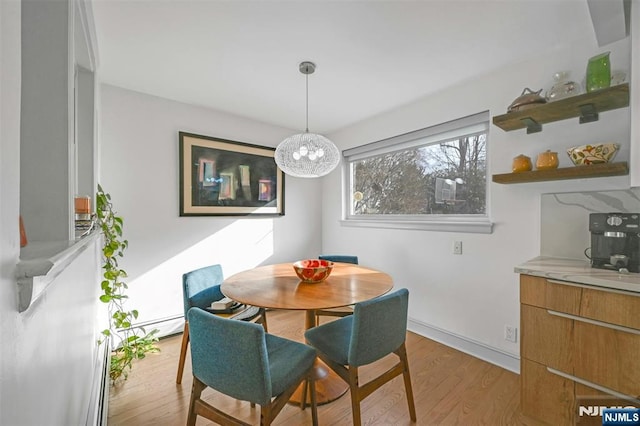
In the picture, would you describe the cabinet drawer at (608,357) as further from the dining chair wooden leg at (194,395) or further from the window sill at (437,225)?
the dining chair wooden leg at (194,395)

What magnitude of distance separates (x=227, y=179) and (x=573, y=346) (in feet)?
9.88

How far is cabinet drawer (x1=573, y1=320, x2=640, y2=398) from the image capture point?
130 cm

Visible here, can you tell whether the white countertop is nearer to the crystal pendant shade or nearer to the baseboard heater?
the crystal pendant shade

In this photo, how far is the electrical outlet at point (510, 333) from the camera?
2078 millimetres

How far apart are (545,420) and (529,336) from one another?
45cm

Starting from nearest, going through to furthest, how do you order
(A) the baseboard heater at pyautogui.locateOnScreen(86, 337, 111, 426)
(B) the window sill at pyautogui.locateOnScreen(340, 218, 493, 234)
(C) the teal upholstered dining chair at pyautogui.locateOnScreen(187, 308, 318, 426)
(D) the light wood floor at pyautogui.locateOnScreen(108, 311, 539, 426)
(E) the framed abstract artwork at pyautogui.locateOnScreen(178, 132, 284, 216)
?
(C) the teal upholstered dining chair at pyautogui.locateOnScreen(187, 308, 318, 426) → (A) the baseboard heater at pyautogui.locateOnScreen(86, 337, 111, 426) → (D) the light wood floor at pyautogui.locateOnScreen(108, 311, 539, 426) → (B) the window sill at pyautogui.locateOnScreen(340, 218, 493, 234) → (E) the framed abstract artwork at pyautogui.locateOnScreen(178, 132, 284, 216)

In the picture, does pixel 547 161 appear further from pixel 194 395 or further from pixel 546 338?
pixel 194 395

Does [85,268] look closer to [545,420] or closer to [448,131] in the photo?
[545,420]

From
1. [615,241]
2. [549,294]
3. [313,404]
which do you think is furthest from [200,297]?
[615,241]

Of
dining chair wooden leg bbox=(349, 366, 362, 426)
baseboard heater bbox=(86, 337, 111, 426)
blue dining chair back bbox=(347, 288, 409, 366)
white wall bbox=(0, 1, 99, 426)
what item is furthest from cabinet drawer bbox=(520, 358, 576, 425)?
baseboard heater bbox=(86, 337, 111, 426)

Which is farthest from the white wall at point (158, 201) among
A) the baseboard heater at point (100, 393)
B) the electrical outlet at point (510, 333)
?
the electrical outlet at point (510, 333)

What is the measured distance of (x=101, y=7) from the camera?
152 cm

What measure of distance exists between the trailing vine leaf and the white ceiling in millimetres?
1026

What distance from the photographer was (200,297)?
6.56 feet
